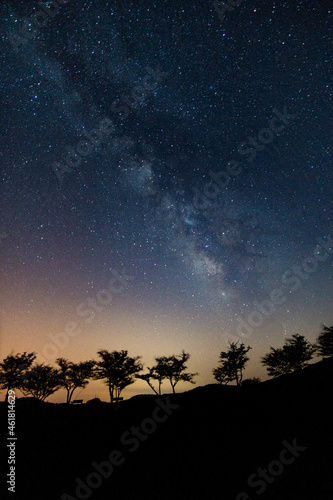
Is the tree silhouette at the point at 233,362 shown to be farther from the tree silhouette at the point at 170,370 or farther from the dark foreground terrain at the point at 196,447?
the dark foreground terrain at the point at 196,447

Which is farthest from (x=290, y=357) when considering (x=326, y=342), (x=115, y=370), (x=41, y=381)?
(x=41, y=381)

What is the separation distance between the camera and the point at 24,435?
44.3 feet

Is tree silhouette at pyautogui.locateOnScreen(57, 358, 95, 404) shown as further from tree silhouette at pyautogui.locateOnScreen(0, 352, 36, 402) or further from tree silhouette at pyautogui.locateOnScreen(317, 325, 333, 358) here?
tree silhouette at pyautogui.locateOnScreen(317, 325, 333, 358)

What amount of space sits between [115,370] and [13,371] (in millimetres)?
14737

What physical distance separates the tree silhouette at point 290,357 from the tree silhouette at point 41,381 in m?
33.0

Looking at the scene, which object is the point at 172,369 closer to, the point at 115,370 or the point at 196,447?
the point at 115,370

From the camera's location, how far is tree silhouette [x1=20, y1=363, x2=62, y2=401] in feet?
132

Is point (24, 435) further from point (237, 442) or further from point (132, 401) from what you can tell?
point (237, 442)

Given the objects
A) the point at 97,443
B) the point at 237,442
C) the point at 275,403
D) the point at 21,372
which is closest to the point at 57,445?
the point at 97,443

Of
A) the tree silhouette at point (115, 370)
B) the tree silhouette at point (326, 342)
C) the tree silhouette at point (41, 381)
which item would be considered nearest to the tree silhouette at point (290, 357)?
the tree silhouette at point (326, 342)

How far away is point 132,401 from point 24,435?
245 inches

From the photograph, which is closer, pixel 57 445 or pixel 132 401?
pixel 57 445

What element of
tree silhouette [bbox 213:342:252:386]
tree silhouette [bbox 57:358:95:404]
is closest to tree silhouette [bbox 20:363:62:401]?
tree silhouette [bbox 57:358:95:404]

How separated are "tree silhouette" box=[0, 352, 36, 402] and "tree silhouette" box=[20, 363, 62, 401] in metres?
1.00
